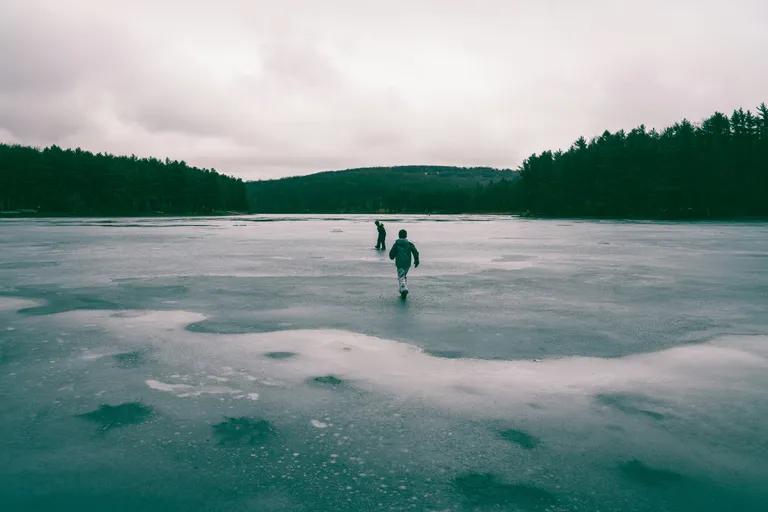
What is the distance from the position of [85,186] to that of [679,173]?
115435mm

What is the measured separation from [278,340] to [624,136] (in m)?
112

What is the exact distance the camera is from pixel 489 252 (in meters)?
29.6

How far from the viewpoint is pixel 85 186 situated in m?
124

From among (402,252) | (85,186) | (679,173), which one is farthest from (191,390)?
(85,186)

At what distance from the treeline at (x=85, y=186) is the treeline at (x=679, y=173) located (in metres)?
94.1

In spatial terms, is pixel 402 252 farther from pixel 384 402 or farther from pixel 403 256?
pixel 384 402

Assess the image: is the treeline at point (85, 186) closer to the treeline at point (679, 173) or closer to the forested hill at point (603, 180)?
the forested hill at point (603, 180)

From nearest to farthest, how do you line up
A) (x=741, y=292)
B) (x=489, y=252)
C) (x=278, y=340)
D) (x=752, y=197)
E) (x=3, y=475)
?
(x=3, y=475), (x=278, y=340), (x=741, y=292), (x=489, y=252), (x=752, y=197)

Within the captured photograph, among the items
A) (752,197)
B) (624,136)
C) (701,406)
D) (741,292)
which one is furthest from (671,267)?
(624,136)

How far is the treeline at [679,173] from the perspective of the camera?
84875 millimetres

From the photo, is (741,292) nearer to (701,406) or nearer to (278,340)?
(701,406)

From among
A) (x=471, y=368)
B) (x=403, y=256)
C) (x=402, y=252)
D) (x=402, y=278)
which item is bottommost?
(x=471, y=368)

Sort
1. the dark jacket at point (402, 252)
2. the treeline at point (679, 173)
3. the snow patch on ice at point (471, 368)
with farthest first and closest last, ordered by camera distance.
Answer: the treeline at point (679, 173), the dark jacket at point (402, 252), the snow patch on ice at point (471, 368)

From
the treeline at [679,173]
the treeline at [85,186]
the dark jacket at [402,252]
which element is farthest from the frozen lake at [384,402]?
the treeline at [85,186]
